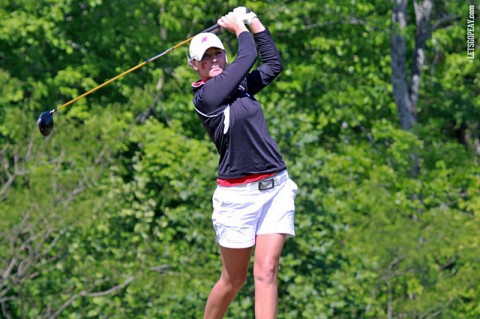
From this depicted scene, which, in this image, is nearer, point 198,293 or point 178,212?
point 198,293

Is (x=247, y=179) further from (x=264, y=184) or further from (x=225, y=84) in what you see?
(x=225, y=84)

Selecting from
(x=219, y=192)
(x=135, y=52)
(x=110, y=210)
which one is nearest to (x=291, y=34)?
(x=135, y=52)

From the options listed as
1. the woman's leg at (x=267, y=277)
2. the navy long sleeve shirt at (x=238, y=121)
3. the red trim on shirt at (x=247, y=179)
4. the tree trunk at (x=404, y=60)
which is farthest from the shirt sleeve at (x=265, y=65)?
the tree trunk at (x=404, y=60)

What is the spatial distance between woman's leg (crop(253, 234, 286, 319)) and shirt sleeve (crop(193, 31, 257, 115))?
0.68 metres

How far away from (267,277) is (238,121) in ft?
2.41

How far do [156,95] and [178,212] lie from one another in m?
4.68

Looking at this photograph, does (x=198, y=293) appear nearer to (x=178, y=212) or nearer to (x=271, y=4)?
(x=178, y=212)

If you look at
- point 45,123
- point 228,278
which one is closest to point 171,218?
point 45,123

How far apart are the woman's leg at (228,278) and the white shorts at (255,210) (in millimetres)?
66

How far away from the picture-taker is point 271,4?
17.1 meters

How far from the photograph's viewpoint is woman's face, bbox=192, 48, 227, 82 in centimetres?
494

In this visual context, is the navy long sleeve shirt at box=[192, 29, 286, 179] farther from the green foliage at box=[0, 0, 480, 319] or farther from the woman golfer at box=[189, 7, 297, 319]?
the green foliage at box=[0, 0, 480, 319]

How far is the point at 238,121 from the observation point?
479cm

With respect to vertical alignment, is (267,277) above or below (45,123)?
below
